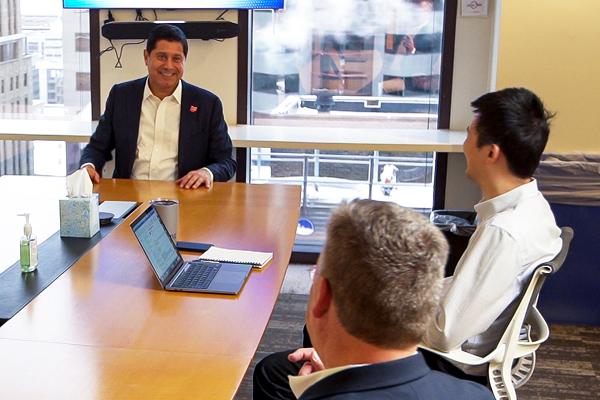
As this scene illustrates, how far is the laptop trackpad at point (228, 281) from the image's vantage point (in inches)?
83.3

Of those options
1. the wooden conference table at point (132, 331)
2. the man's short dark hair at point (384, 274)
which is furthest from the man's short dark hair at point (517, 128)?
the man's short dark hair at point (384, 274)

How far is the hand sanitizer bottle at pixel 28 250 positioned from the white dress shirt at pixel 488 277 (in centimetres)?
117

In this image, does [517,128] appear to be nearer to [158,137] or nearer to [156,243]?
[156,243]

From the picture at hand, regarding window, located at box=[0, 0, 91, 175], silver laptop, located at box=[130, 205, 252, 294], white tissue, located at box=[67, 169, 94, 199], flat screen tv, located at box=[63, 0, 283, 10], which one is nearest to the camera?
silver laptop, located at box=[130, 205, 252, 294]

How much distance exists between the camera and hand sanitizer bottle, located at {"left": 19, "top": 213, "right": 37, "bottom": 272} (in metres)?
2.17

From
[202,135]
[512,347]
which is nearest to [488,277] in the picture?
[512,347]

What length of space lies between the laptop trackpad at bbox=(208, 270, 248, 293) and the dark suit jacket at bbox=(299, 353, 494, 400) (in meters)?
0.94

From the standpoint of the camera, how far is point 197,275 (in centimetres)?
221

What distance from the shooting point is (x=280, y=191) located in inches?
135

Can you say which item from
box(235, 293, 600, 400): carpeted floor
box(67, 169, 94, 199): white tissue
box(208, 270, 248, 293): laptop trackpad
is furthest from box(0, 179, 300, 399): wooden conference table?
box(235, 293, 600, 400): carpeted floor

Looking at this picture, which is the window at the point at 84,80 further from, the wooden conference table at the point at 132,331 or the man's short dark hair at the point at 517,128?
the man's short dark hair at the point at 517,128

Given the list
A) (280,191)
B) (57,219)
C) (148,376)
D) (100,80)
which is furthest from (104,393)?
(100,80)

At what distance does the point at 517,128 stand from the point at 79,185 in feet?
4.71

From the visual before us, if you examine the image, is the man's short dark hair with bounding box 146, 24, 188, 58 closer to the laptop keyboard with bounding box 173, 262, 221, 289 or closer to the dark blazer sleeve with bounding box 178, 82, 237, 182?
the dark blazer sleeve with bounding box 178, 82, 237, 182
